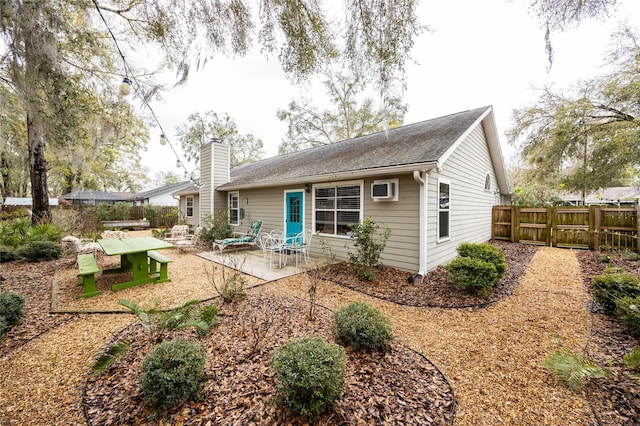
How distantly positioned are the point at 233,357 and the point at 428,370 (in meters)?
1.95

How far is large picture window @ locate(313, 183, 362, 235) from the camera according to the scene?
644cm

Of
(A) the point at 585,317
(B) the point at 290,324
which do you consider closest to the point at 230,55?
(B) the point at 290,324

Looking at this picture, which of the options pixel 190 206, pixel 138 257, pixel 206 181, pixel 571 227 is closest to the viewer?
pixel 138 257

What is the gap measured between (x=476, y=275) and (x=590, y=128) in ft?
36.6

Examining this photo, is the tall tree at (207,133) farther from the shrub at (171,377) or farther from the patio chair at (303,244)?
the shrub at (171,377)

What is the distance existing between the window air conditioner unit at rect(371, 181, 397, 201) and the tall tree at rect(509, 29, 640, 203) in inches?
387

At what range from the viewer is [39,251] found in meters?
6.45

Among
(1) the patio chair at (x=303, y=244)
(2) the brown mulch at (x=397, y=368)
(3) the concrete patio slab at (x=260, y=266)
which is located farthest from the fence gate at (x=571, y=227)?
(3) the concrete patio slab at (x=260, y=266)

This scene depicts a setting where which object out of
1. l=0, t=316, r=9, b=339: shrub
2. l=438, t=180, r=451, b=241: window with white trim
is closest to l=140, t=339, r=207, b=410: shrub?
l=0, t=316, r=9, b=339: shrub

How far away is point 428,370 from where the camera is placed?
8.15 ft

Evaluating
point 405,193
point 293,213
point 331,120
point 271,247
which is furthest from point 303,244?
point 331,120

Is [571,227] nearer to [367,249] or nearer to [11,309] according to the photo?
[367,249]

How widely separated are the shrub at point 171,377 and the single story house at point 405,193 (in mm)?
4545

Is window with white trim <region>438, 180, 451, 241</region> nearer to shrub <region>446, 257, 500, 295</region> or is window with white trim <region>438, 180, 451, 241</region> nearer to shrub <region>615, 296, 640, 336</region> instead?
shrub <region>446, 257, 500, 295</region>
